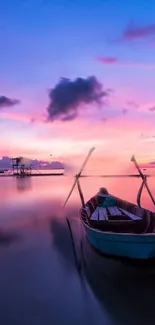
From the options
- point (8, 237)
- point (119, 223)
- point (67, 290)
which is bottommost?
point (8, 237)

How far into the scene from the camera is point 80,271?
35.0ft

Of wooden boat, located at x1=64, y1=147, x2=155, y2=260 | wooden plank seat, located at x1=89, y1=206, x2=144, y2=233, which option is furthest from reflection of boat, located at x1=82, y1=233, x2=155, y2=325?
wooden plank seat, located at x1=89, y1=206, x2=144, y2=233

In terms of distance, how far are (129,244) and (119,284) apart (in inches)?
55.9

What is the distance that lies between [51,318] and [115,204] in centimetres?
1199

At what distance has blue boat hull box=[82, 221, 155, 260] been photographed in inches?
371

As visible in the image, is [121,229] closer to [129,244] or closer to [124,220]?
[124,220]

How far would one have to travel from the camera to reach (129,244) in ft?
31.8

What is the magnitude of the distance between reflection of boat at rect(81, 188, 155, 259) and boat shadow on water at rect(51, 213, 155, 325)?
2.27ft

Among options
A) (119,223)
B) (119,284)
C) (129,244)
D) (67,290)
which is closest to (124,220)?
(119,223)

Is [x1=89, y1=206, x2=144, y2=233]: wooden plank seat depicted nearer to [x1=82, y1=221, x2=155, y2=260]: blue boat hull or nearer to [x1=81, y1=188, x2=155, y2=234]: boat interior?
[x1=81, y1=188, x2=155, y2=234]: boat interior

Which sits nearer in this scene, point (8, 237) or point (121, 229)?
point (121, 229)

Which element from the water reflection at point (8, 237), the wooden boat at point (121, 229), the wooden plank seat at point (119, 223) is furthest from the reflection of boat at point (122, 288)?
the water reflection at point (8, 237)

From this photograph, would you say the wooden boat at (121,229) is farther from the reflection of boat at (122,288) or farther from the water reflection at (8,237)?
the water reflection at (8,237)

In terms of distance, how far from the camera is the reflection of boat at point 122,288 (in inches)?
286
